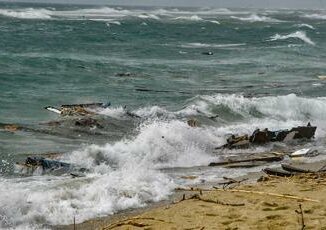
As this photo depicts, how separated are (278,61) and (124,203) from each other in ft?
103

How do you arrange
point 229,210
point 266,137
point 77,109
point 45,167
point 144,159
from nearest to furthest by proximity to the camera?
point 229,210
point 45,167
point 144,159
point 266,137
point 77,109

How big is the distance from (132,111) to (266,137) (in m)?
6.09

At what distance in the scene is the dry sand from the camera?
7855mm

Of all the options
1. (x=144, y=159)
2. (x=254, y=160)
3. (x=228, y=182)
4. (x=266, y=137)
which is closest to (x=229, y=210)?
(x=228, y=182)

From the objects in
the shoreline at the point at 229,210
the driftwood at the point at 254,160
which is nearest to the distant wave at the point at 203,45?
the driftwood at the point at 254,160

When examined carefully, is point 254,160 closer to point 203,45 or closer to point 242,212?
point 242,212

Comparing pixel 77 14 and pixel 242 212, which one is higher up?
pixel 242 212

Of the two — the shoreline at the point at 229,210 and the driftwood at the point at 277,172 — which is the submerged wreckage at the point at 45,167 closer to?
the shoreline at the point at 229,210

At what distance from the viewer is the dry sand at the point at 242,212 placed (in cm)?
786

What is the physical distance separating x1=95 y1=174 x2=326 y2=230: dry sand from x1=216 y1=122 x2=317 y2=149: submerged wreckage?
19.1 ft

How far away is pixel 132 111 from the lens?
2100cm

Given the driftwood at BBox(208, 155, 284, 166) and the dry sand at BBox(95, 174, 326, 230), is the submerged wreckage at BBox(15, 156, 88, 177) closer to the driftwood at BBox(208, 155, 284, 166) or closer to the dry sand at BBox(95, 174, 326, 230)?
the driftwood at BBox(208, 155, 284, 166)

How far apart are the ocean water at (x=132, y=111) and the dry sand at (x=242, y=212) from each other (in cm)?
126

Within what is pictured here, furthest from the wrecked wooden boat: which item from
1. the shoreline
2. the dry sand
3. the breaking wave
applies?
the dry sand
